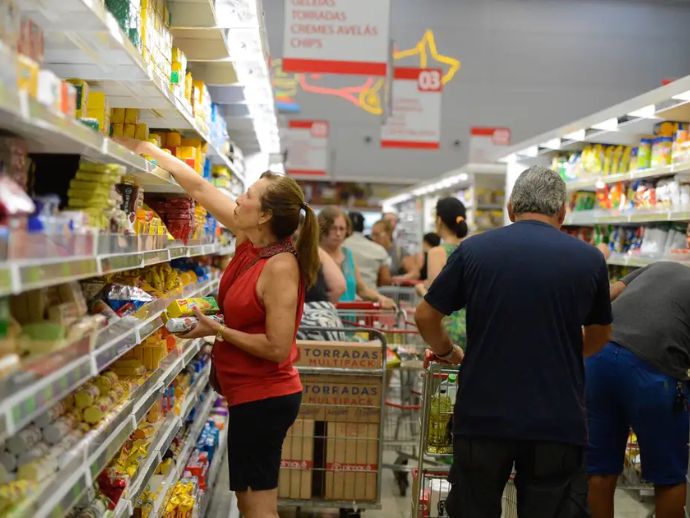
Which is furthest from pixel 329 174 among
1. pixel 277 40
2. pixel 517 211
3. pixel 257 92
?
pixel 517 211

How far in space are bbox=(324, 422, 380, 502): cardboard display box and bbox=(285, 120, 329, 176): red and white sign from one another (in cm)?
1236

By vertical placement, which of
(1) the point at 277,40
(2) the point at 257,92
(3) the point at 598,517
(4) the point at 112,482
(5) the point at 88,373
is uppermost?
(1) the point at 277,40

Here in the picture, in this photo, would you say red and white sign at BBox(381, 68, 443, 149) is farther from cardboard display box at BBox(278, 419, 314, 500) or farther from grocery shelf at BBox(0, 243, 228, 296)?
grocery shelf at BBox(0, 243, 228, 296)

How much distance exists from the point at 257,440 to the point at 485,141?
13.9 m

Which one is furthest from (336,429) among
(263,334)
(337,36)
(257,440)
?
(337,36)

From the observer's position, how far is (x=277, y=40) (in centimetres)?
1752

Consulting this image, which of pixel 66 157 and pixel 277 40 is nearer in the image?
pixel 66 157

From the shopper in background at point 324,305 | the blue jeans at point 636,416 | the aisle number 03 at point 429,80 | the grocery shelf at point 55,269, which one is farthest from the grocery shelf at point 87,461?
the aisle number 03 at point 429,80

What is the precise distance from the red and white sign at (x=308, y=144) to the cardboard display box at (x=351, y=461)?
12362 millimetres

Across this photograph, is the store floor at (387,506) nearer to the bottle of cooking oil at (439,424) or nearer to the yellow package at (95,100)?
the bottle of cooking oil at (439,424)

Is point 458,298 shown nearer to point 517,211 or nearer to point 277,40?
point 517,211

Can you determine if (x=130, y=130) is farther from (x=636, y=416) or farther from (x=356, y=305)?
(x=356, y=305)

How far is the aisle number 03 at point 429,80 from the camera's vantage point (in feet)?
40.4

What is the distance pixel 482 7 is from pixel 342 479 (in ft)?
49.9
